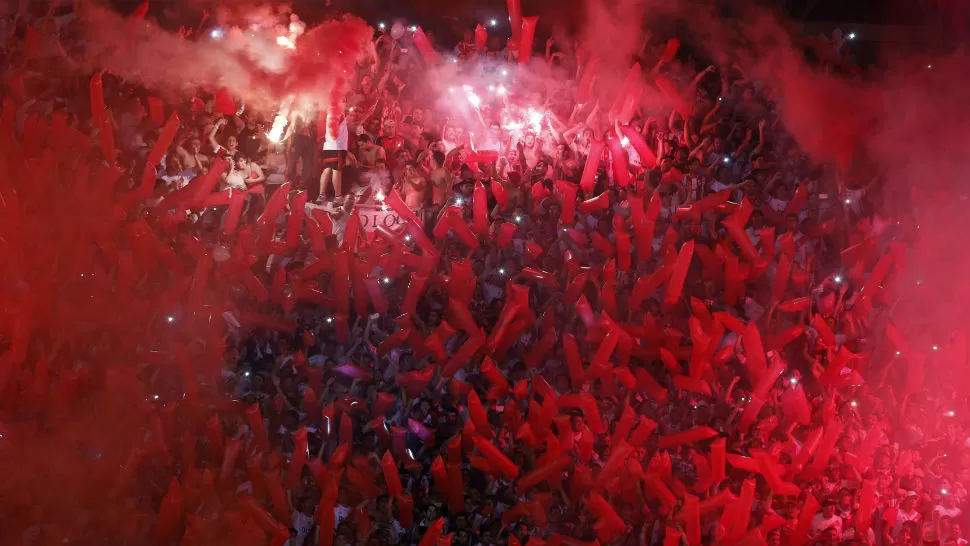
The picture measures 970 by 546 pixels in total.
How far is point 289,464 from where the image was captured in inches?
113

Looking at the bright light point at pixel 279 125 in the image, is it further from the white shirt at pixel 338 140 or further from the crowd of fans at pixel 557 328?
the white shirt at pixel 338 140

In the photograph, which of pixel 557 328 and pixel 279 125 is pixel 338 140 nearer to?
pixel 279 125

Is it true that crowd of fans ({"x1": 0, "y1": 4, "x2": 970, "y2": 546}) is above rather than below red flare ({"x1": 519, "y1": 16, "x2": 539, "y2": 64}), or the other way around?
below

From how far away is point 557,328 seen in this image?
3137mm

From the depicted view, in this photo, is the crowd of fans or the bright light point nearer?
the crowd of fans

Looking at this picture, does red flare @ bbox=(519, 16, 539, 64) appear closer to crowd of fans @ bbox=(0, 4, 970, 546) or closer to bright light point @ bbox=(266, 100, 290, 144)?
crowd of fans @ bbox=(0, 4, 970, 546)

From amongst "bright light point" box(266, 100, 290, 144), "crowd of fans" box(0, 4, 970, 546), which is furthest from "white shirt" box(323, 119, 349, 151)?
"bright light point" box(266, 100, 290, 144)

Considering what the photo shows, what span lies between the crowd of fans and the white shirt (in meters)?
0.01

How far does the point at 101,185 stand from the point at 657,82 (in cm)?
266

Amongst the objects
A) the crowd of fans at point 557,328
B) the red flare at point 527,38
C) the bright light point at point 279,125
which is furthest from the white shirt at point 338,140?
the red flare at point 527,38

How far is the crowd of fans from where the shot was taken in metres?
2.88

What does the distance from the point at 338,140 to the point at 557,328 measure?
139 centimetres

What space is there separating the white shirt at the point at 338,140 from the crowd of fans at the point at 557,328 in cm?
1

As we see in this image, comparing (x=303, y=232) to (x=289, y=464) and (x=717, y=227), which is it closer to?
(x=289, y=464)
